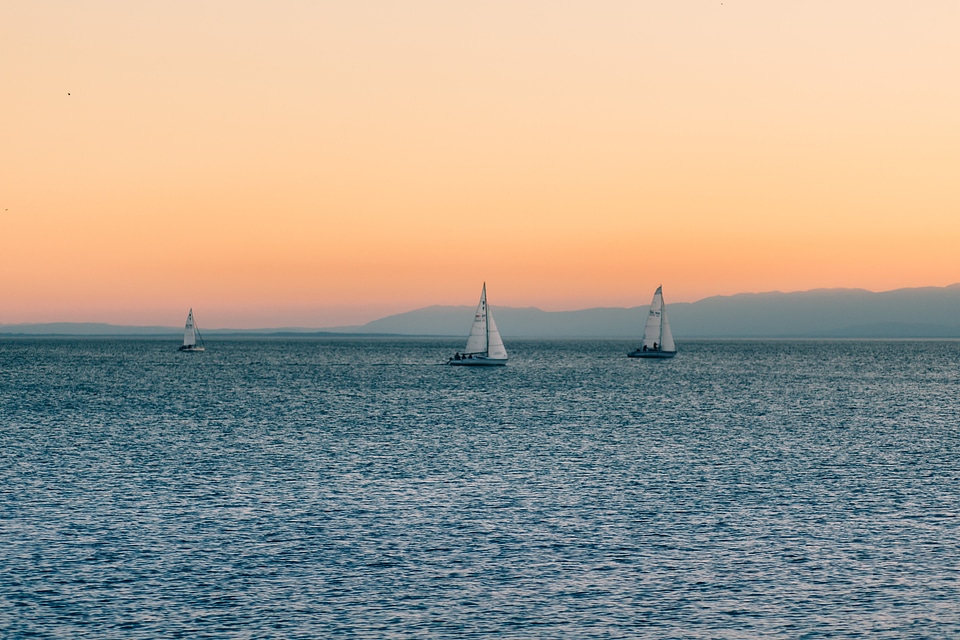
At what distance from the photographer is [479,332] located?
168 metres

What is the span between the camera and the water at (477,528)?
27.2m

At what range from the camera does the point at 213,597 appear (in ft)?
94.3

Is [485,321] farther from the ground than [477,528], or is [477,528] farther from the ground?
[485,321]

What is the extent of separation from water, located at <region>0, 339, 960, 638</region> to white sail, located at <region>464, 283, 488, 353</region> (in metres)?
74.8

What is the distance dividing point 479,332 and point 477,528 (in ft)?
425

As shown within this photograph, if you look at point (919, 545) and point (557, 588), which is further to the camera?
point (919, 545)

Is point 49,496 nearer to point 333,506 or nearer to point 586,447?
point 333,506

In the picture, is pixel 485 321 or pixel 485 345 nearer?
pixel 485 321

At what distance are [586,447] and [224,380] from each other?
10378cm

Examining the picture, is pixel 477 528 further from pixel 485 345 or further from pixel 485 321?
pixel 485 345

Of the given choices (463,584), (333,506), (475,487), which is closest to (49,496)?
(333,506)

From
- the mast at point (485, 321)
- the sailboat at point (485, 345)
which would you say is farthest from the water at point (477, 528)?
the sailboat at point (485, 345)

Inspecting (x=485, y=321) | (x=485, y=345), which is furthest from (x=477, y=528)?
(x=485, y=345)

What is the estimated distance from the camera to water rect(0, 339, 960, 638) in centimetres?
2716
